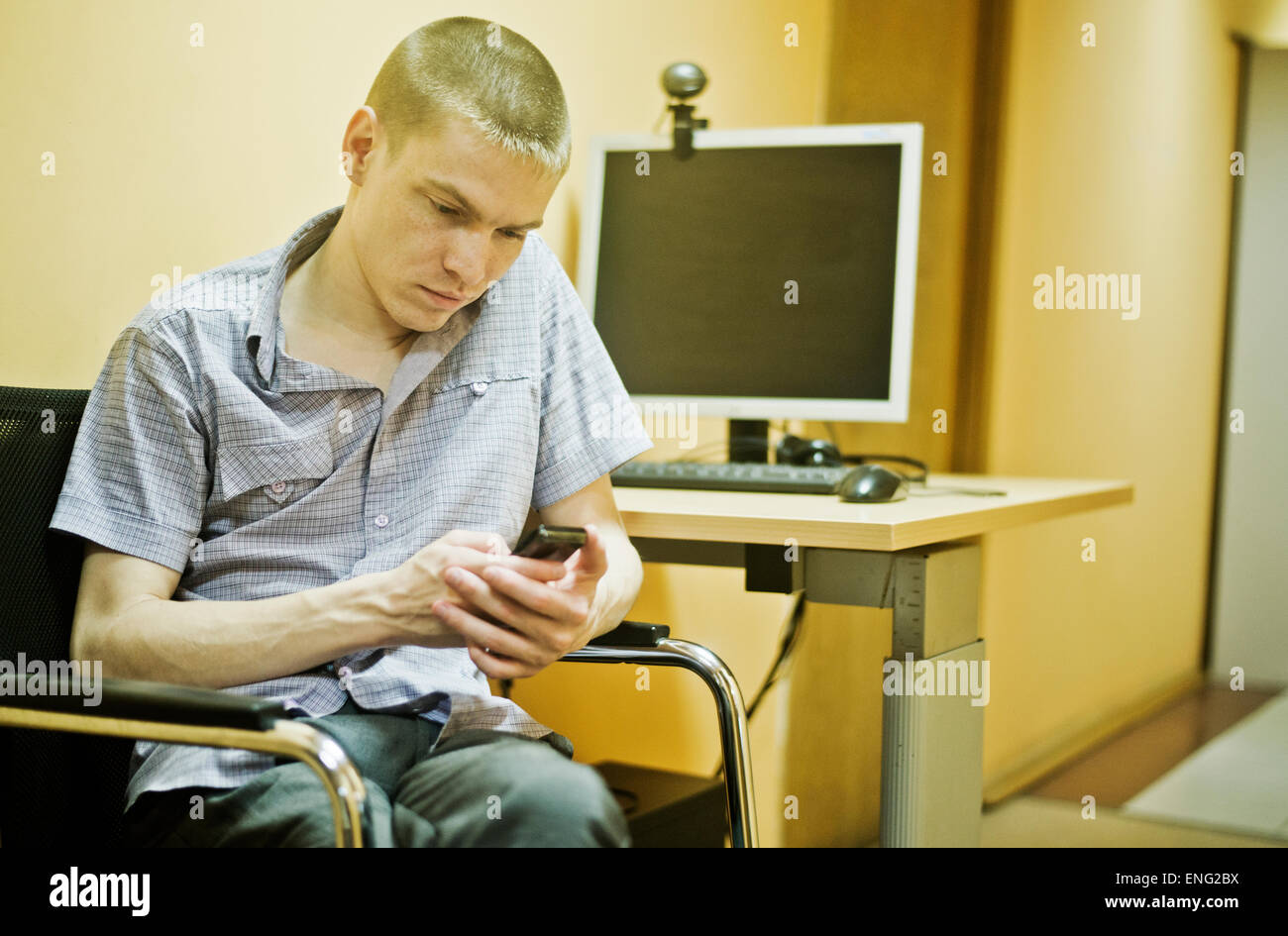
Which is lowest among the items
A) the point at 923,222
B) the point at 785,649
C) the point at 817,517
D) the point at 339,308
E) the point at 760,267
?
the point at 785,649

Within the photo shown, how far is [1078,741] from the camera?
11.3 feet

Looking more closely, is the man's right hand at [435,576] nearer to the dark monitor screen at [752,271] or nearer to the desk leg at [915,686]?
the desk leg at [915,686]

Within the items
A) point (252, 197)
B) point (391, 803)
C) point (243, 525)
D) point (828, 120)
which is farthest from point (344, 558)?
point (828, 120)

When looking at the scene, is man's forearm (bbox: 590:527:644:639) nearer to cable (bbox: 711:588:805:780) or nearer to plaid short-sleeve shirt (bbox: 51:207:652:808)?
plaid short-sleeve shirt (bbox: 51:207:652:808)

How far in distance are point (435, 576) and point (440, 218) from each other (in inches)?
13.4

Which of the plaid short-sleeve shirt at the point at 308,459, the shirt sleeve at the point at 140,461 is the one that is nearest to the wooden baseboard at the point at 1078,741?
the plaid short-sleeve shirt at the point at 308,459

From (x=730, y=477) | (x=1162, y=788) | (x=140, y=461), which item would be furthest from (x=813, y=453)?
(x=1162, y=788)

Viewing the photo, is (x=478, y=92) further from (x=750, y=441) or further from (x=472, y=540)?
(x=750, y=441)

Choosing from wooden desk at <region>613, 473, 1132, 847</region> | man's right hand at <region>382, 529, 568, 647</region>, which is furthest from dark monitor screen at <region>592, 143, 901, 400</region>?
man's right hand at <region>382, 529, 568, 647</region>

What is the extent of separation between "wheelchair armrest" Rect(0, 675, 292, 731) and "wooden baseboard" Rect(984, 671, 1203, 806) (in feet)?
7.91

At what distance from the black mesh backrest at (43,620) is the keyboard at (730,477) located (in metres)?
0.73

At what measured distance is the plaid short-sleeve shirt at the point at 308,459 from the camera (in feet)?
3.39

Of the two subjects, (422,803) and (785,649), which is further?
(785,649)
